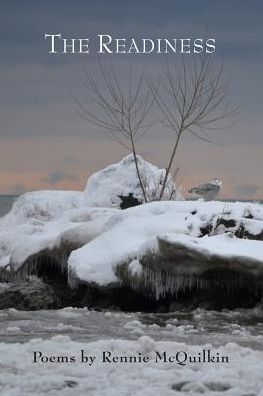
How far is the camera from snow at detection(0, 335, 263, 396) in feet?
16.6

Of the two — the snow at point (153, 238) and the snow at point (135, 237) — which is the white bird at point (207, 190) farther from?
the snow at point (153, 238)

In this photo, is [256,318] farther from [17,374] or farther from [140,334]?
[17,374]

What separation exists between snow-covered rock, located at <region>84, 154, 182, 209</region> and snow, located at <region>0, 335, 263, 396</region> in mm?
11234

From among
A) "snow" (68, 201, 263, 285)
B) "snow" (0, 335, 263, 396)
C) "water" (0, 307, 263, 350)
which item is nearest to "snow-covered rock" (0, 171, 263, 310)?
"snow" (68, 201, 263, 285)

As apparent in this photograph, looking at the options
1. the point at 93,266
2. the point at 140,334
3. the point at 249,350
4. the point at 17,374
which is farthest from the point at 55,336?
the point at 93,266

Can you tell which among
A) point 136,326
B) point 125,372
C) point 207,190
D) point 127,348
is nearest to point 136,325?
point 136,326

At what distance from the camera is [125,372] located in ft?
18.1

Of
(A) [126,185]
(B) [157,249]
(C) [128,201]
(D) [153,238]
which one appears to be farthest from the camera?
(A) [126,185]

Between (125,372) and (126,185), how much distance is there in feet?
41.3

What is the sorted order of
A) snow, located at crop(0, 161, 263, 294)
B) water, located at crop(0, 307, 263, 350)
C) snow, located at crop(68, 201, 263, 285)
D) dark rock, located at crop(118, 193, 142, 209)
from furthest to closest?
dark rock, located at crop(118, 193, 142, 209) → snow, located at crop(0, 161, 263, 294) → snow, located at crop(68, 201, 263, 285) → water, located at crop(0, 307, 263, 350)

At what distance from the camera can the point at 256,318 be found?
28.9 feet

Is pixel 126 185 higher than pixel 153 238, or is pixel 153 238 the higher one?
pixel 126 185

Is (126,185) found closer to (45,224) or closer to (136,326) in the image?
(45,224)

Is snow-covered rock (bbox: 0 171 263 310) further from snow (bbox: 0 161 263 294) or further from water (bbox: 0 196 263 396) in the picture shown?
water (bbox: 0 196 263 396)
